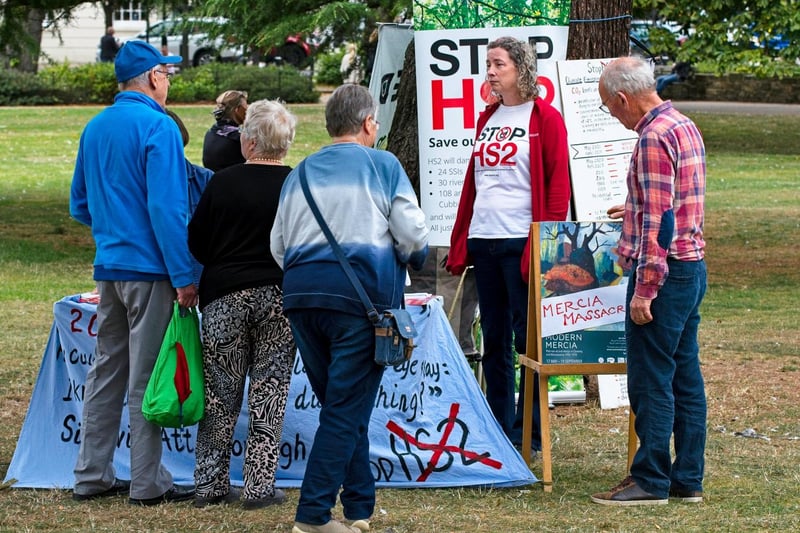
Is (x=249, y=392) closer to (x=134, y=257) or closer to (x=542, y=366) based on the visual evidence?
(x=134, y=257)

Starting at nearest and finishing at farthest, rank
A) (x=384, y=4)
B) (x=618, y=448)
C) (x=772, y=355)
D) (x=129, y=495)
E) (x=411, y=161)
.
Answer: (x=129, y=495), (x=618, y=448), (x=411, y=161), (x=772, y=355), (x=384, y=4)

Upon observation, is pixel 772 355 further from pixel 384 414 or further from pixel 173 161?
pixel 173 161

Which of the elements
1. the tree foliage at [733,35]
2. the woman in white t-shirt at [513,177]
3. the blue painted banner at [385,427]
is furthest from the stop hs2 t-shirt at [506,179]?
the tree foliage at [733,35]

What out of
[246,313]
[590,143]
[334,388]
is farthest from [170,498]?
[590,143]

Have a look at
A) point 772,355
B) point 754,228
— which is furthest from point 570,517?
point 754,228

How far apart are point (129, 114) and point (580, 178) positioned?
8.09ft

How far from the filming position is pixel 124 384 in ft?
17.7

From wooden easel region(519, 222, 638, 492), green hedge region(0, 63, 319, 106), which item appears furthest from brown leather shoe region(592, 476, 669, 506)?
green hedge region(0, 63, 319, 106)

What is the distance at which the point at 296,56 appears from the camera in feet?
125

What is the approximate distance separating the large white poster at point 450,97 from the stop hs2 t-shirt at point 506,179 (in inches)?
44.3

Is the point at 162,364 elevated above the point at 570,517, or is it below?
above

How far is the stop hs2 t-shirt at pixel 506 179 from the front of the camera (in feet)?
18.5

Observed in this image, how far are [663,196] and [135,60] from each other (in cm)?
220

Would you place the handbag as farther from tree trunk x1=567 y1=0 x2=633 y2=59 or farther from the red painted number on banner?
tree trunk x1=567 y1=0 x2=633 y2=59
